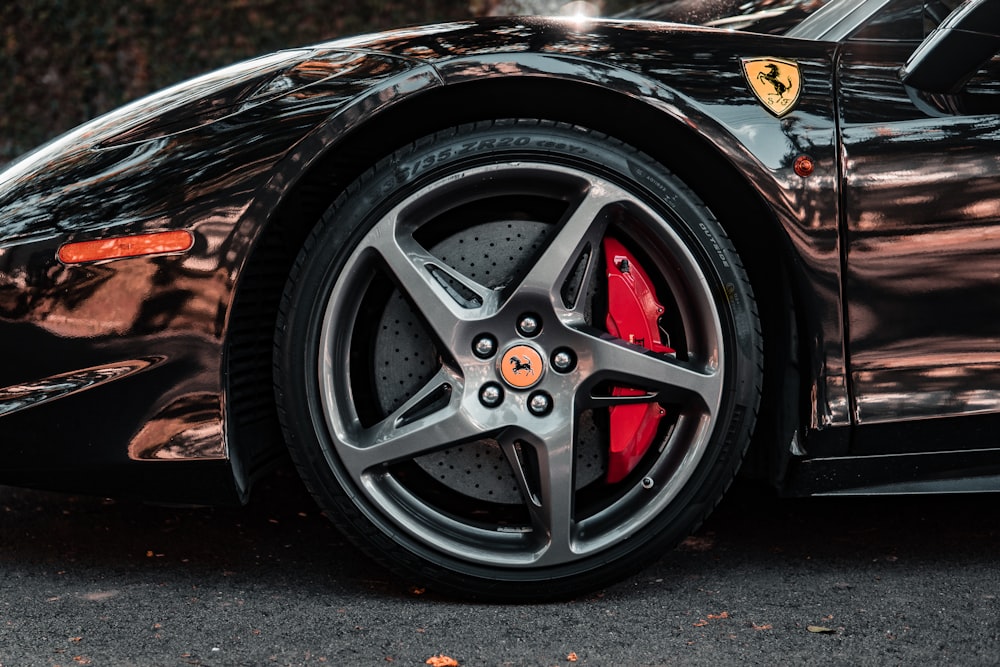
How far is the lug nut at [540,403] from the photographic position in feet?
5.92

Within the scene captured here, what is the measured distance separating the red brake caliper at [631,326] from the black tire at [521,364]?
0.14 feet

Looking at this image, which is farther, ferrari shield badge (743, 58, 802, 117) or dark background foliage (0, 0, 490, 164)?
dark background foliage (0, 0, 490, 164)

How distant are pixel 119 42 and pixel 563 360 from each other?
17.8 ft

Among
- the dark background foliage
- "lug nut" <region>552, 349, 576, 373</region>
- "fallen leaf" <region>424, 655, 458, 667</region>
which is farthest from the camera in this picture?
the dark background foliage

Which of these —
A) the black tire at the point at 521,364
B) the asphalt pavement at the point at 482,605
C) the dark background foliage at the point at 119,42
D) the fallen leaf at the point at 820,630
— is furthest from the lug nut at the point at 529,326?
the dark background foliage at the point at 119,42

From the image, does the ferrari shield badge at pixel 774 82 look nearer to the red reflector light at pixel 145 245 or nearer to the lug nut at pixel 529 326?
the lug nut at pixel 529 326

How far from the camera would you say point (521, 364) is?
70.8 inches

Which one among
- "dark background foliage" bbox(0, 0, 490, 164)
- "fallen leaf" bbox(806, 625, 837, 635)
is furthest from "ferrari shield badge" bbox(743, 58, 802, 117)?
"dark background foliage" bbox(0, 0, 490, 164)

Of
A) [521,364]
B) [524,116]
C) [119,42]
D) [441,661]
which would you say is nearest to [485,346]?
[521,364]

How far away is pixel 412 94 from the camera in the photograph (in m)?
1.77

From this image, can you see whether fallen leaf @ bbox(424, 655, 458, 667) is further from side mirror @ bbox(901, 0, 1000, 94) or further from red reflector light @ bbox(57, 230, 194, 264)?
side mirror @ bbox(901, 0, 1000, 94)

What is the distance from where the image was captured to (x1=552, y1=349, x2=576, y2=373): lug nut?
180 cm

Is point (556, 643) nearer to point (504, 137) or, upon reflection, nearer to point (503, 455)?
point (503, 455)

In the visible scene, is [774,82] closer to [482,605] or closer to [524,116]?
[524,116]
